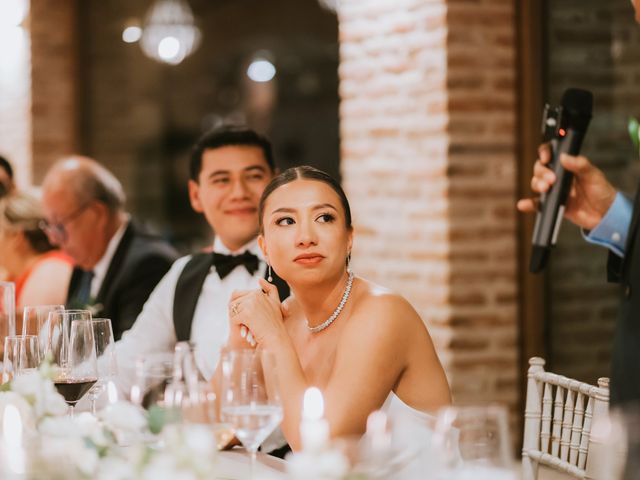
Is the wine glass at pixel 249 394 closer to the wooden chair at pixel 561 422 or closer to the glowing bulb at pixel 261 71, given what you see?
the wooden chair at pixel 561 422

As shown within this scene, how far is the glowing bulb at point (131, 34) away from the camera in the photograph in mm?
7688

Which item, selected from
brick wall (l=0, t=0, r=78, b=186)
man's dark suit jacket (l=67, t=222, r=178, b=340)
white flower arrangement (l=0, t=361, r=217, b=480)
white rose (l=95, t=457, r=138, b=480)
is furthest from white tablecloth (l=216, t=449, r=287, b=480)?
brick wall (l=0, t=0, r=78, b=186)

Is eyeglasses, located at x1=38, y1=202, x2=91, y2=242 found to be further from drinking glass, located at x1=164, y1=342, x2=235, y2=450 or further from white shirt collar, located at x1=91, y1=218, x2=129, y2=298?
drinking glass, located at x1=164, y1=342, x2=235, y2=450

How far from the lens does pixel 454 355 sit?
4.33 meters

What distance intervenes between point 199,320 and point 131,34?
4.89 metres

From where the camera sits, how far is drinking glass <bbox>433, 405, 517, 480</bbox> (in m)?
1.35

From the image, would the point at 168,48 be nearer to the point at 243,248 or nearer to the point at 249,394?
the point at 243,248

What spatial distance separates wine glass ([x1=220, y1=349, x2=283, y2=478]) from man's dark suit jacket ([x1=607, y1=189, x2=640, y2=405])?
2.74ft

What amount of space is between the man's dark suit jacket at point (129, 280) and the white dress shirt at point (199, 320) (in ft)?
2.49

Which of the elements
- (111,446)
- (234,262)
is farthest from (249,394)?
(234,262)

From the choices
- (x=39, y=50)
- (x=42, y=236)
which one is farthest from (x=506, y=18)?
(x=39, y=50)

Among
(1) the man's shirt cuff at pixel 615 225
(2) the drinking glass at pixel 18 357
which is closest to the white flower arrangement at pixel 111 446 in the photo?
(2) the drinking glass at pixel 18 357

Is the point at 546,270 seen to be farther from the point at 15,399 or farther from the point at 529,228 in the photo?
the point at 15,399

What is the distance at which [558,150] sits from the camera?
86.9 inches
